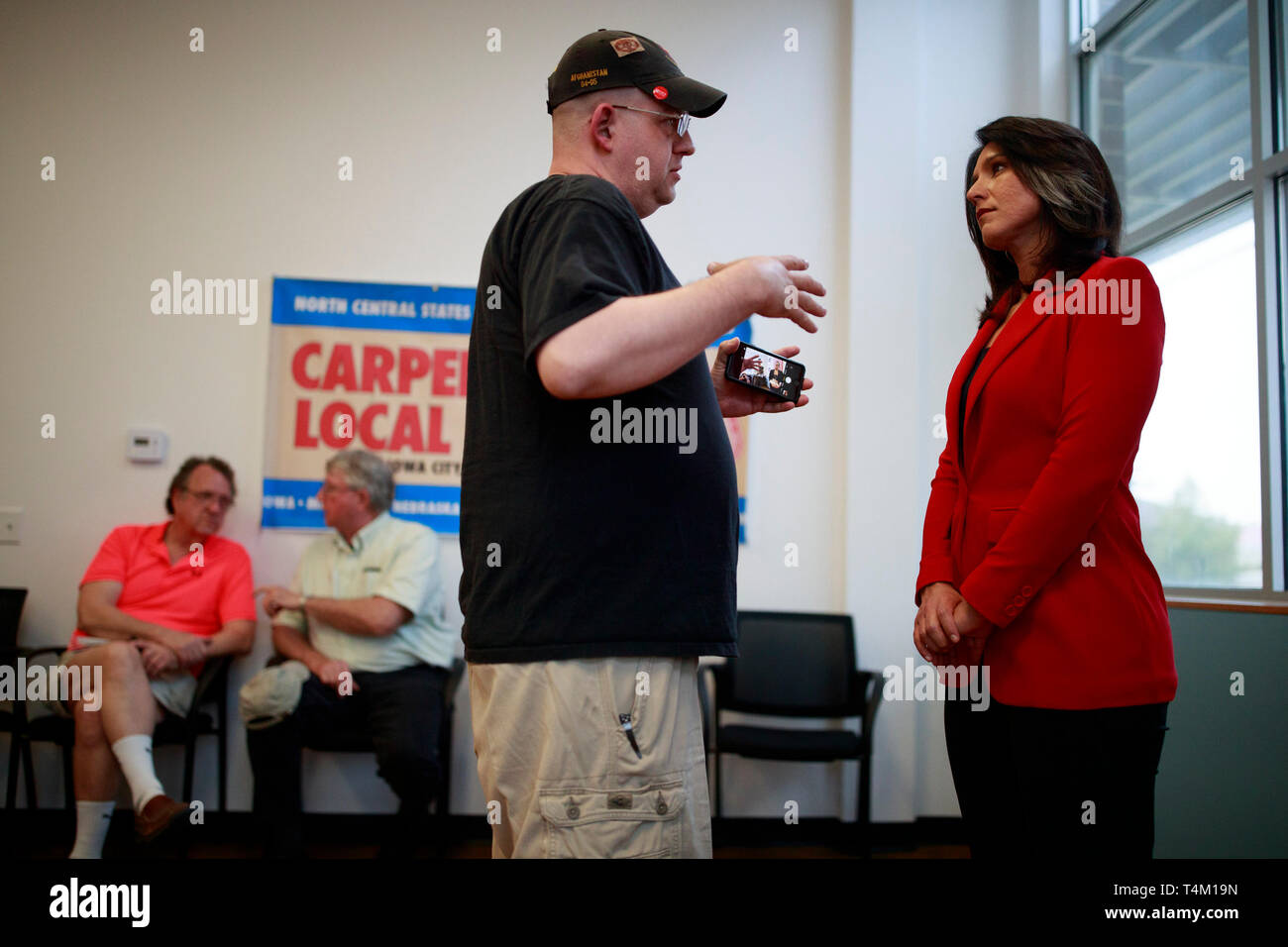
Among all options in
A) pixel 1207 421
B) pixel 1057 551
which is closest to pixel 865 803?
pixel 1207 421

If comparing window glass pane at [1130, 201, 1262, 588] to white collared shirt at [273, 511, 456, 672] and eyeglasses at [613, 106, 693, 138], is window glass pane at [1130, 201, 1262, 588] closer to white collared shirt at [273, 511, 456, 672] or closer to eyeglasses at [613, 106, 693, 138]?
eyeglasses at [613, 106, 693, 138]

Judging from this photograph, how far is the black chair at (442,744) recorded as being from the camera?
3188 mm

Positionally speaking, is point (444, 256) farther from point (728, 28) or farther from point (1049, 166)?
point (1049, 166)

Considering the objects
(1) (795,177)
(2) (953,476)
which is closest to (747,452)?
(1) (795,177)

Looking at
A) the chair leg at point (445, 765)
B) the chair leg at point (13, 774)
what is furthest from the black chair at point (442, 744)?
the chair leg at point (13, 774)

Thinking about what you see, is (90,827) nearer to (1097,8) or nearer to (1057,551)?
(1057,551)

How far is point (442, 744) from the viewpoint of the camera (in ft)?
11.0

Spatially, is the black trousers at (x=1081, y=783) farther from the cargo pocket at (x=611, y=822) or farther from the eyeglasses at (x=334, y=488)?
the eyeglasses at (x=334, y=488)

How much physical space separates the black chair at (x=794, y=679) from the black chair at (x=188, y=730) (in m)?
1.85

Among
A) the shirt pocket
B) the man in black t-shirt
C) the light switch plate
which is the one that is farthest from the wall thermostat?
the shirt pocket

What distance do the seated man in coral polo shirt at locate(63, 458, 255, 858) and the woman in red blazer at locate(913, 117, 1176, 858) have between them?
2.58 meters

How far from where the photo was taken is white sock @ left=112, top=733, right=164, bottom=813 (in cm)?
288

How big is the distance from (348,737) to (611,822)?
2514 millimetres

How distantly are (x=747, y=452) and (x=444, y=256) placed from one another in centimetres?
155
